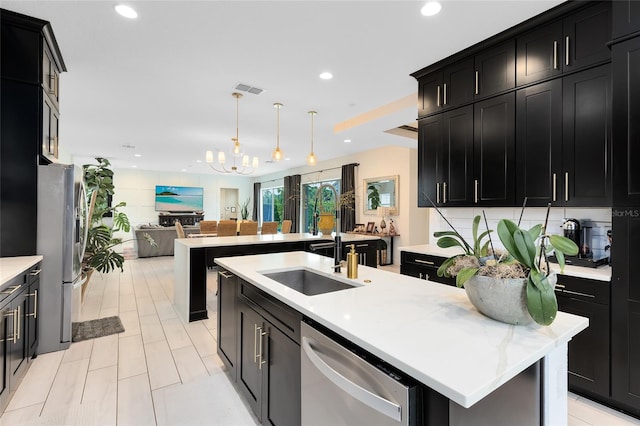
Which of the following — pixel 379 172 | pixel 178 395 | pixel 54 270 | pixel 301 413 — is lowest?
pixel 178 395

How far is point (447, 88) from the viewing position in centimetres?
304

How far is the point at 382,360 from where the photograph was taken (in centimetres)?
94

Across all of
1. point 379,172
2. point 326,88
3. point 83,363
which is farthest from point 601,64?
point 379,172

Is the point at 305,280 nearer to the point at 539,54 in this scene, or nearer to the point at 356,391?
the point at 356,391

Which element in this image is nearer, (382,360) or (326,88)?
(382,360)

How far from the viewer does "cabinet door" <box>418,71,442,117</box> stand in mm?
3125

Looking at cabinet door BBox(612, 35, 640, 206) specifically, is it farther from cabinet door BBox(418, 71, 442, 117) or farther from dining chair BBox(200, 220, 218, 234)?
dining chair BBox(200, 220, 218, 234)

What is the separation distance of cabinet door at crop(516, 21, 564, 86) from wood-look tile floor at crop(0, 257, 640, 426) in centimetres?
238

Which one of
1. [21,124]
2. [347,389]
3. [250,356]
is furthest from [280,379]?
[21,124]

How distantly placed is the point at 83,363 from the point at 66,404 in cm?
59

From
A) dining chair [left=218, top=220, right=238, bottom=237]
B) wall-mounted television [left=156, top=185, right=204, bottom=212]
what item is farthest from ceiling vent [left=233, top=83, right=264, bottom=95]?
wall-mounted television [left=156, top=185, right=204, bottom=212]

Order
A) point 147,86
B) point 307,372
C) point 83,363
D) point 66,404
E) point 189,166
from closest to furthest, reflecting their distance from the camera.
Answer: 1. point 307,372
2. point 66,404
3. point 83,363
4. point 147,86
5. point 189,166

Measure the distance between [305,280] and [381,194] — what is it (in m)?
Result: 5.11

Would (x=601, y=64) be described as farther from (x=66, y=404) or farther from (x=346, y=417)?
(x=66, y=404)
